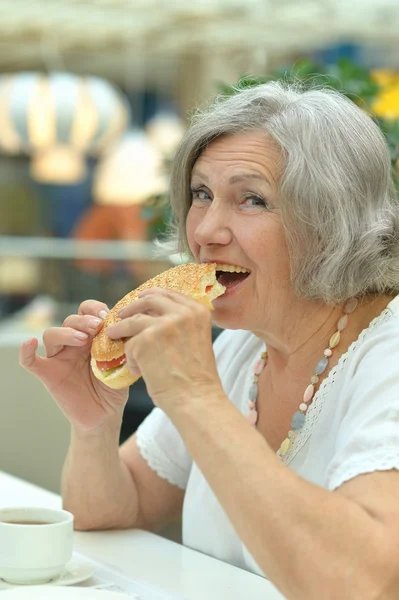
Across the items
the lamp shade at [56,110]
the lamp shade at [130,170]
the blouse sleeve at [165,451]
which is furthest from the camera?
the lamp shade at [130,170]

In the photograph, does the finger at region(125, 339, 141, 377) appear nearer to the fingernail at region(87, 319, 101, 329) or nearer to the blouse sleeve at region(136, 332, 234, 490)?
the fingernail at region(87, 319, 101, 329)

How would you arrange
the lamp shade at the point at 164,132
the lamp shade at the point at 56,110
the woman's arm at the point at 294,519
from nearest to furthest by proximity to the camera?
the woman's arm at the point at 294,519, the lamp shade at the point at 56,110, the lamp shade at the point at 164,132

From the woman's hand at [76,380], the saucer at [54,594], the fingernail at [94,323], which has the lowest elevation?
the saucer at [54,594]

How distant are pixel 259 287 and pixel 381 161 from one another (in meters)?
0.28

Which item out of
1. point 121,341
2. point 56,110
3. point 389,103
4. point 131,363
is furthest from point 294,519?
point 56,110

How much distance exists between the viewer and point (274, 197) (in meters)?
1.51

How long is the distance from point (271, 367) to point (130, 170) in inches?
236

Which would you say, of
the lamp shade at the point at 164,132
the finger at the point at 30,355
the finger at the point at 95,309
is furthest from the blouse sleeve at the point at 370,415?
the lamp shade at the point at 164,132

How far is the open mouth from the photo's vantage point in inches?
60.2

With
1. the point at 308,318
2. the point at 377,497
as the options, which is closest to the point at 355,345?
the point at 308,318

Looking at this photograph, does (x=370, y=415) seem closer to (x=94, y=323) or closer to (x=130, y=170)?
(x=94, y=323)

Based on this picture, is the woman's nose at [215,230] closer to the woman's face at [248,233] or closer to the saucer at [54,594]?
the woman's face at [248,233]

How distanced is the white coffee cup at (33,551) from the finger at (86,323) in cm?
36

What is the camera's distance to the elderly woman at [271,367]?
3.80 feet
